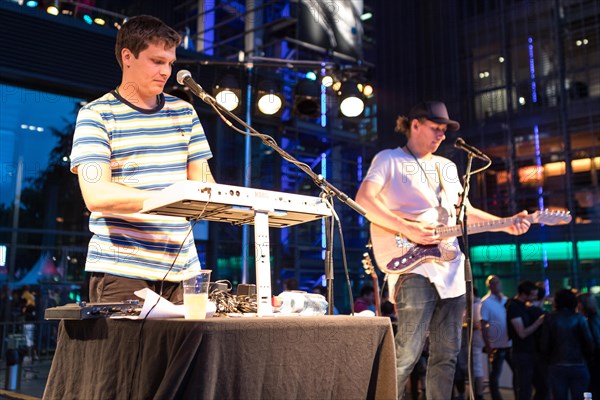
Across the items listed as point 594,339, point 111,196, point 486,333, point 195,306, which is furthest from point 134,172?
point 486,333

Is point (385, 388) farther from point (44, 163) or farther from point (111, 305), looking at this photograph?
point (44, 163)

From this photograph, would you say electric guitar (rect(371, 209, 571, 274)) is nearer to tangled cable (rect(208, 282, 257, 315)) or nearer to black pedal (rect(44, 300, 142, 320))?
tangled cable (rect(208, 282, 257, 315))

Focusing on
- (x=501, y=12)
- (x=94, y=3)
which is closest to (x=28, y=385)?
(x=94, y=3)

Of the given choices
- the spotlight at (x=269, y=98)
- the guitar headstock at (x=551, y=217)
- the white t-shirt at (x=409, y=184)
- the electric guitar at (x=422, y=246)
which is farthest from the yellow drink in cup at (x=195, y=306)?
the spotlight at (x=269, y=98)

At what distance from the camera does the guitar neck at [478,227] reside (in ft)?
10.8

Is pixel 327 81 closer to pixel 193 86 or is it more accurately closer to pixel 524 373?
pixel 524 373

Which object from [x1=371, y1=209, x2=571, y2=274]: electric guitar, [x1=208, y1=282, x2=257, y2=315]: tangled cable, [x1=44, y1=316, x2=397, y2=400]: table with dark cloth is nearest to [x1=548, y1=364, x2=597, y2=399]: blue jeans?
[x1=371, y1=209, x2=571, y2=274]: electric guitar

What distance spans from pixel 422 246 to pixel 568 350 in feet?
11.3

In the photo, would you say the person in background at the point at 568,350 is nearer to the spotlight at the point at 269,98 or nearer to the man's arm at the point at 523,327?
the man's arm at the point at 523,327

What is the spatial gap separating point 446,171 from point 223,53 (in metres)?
9.36

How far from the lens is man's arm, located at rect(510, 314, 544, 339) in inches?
261

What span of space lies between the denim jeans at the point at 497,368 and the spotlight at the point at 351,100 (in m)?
3.53

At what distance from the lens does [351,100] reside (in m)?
7.56

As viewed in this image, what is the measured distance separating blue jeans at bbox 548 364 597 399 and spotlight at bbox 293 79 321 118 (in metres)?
4.40
